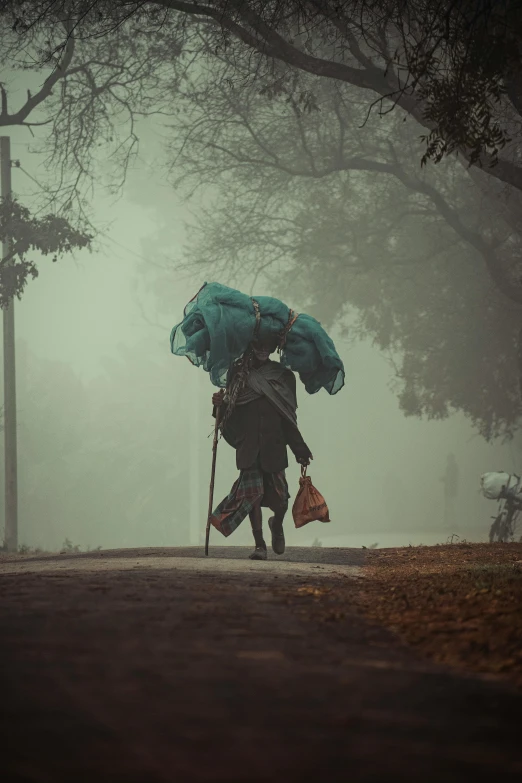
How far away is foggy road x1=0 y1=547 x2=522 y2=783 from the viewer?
2.37 metres

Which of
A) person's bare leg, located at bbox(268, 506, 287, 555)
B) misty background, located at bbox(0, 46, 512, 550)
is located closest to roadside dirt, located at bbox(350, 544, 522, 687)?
person's bare leg, located at bbox(268, 506, 287, 555)

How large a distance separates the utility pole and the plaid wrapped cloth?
1125 cm

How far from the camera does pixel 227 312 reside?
942cm

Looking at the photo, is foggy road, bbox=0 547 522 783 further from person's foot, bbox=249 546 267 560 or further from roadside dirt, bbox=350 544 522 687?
person's foot, bbox=249 546 267 560

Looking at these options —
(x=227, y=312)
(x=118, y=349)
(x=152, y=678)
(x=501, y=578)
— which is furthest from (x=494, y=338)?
(x=118, y=349)

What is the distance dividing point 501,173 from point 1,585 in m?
8.77

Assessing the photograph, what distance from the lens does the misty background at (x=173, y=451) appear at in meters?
49.6

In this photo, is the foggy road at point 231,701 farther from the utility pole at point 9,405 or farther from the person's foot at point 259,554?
the utility pole at point 9,405

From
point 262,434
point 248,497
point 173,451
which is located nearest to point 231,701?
point 248,497

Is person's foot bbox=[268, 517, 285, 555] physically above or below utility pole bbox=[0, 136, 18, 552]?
below

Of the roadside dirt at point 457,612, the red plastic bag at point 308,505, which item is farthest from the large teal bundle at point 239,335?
the roadside dirt at point 457,612

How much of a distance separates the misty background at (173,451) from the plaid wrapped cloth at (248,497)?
26385mm

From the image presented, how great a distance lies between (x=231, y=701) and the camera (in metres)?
2.88

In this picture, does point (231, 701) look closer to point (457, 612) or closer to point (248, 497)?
point (457, 612)
